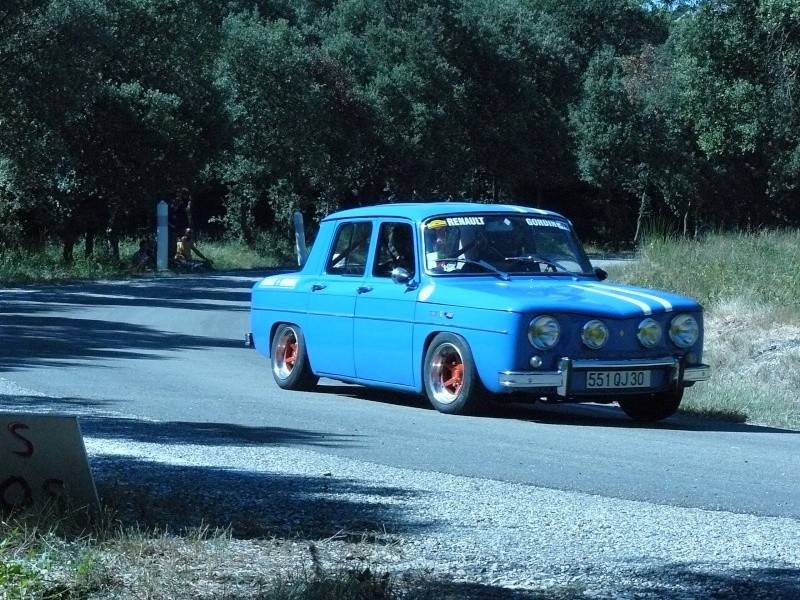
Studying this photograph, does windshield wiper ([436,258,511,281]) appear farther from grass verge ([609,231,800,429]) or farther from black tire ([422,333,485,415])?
grass verge ([609,231,800,429])

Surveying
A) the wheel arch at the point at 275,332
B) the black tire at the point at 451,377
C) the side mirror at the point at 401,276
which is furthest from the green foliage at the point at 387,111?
the black tire at the point at 451,377

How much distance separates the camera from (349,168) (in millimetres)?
51906

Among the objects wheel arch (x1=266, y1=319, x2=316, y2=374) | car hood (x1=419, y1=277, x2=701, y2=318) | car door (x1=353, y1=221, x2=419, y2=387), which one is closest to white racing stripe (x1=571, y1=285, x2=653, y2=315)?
car hood (x1=419, y1=277, x2=701, y2=318)

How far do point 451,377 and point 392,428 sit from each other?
3.43ft

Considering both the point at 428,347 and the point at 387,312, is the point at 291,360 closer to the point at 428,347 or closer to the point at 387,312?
the point at 387,312

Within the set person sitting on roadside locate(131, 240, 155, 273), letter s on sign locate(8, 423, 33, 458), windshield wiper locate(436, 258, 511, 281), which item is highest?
windshield wiper locate(436, 258, 511, 281)

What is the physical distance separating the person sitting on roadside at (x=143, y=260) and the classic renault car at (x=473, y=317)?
25411mm

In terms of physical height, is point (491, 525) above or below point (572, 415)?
above

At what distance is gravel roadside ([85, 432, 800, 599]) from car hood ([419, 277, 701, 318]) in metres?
2.54

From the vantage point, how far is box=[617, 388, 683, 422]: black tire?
10750 mm

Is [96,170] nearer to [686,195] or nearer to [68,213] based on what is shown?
[68,213]

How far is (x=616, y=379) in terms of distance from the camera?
→ 10289 mm

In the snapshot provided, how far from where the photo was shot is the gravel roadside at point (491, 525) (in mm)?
5355

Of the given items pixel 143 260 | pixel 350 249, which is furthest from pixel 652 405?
pixel 143 260
